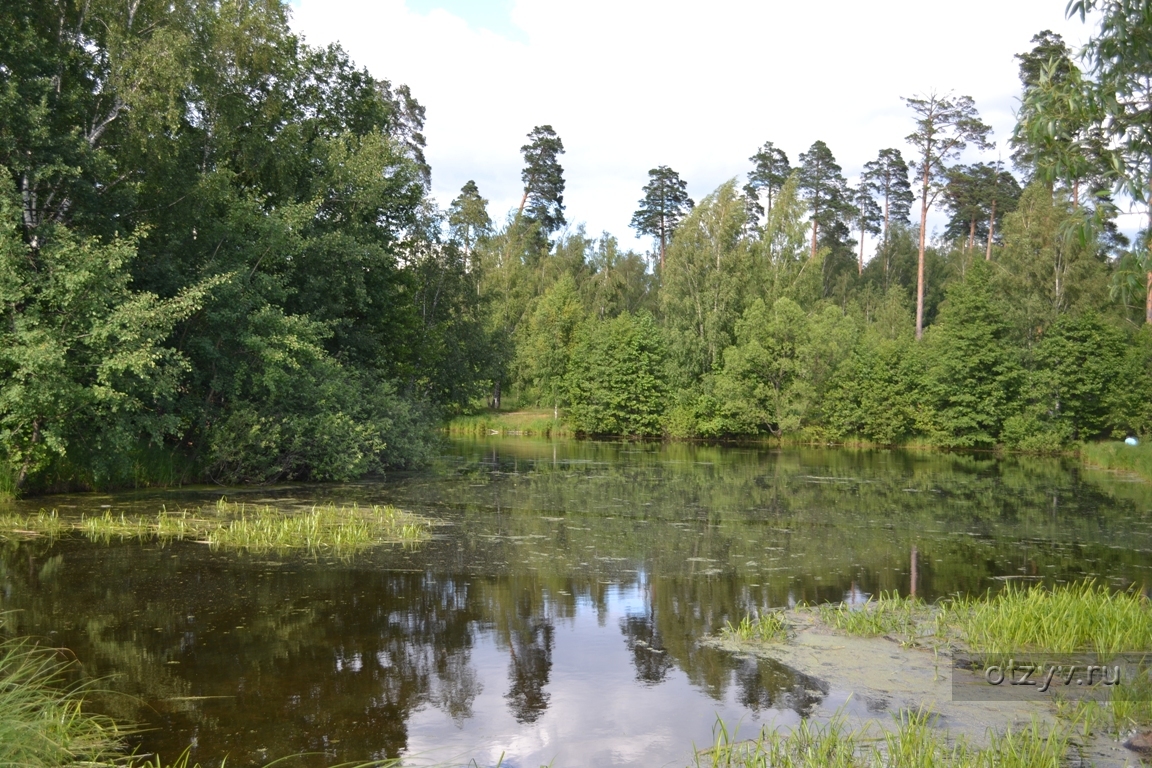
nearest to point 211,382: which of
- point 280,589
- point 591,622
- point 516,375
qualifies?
point 280,589

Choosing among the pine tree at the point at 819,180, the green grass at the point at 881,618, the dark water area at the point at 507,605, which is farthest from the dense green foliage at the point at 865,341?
the green grass at the point at 881,618

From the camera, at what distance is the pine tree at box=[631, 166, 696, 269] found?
6719 cm

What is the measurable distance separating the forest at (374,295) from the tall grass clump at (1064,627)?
336 cm

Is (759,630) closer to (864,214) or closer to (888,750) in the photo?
(888,750)

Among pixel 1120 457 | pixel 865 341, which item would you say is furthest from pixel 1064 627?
pixel 865 341

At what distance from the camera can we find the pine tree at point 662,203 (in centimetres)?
6719

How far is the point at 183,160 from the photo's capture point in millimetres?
20359

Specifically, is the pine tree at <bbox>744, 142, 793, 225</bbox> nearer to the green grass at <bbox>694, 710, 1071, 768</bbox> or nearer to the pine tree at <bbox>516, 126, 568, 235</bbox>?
the pine tree at <bbox>516, 126, 568, 235</bbox>

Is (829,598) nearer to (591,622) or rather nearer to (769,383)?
(591,622)

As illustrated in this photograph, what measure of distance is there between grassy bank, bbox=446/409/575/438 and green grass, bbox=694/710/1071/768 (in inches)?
1717

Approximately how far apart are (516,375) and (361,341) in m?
29.7

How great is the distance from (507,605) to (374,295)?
19147mm

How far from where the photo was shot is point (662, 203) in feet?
220

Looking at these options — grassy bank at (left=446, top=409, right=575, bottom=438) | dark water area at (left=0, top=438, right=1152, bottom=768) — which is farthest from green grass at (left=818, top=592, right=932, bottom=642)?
grassy bank at (left=446, top=409, right=575, bottom=438)
